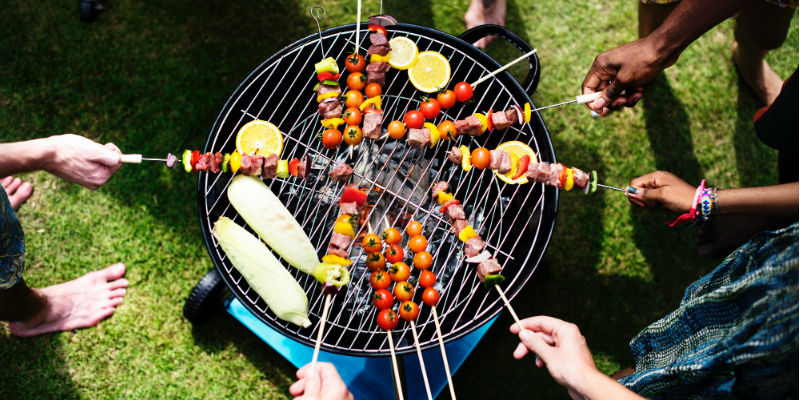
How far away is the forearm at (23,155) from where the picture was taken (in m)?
2.51

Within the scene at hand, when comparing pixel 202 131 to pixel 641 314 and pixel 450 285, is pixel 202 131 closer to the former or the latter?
pixel 450 285

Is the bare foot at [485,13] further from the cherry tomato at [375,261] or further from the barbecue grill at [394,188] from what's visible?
the cherry tomato at [375,261]

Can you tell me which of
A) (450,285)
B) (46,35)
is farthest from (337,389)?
(46,35)

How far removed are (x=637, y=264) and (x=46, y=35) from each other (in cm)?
552

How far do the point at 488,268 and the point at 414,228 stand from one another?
0.48m

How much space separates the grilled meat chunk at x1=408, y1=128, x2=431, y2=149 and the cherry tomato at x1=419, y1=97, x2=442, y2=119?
3.8 inches

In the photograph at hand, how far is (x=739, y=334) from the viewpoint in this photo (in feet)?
6.08

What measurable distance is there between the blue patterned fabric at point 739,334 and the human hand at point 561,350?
0.38 meters

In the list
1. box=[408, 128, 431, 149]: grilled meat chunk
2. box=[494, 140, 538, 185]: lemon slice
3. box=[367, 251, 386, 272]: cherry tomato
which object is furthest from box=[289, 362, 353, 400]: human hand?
box=[494, 140, 538, 185]: lemon slice

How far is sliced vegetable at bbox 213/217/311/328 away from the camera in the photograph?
263 centimetres

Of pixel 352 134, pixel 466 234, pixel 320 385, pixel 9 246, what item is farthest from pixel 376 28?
pixel 9 246

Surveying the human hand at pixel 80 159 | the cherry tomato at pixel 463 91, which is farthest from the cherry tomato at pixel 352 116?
the human hand at pixel 80 159

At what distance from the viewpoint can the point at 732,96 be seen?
14.2 ft

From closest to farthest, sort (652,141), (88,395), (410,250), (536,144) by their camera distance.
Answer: (536,144)
(410,250)
(88,395)
(652,141)
